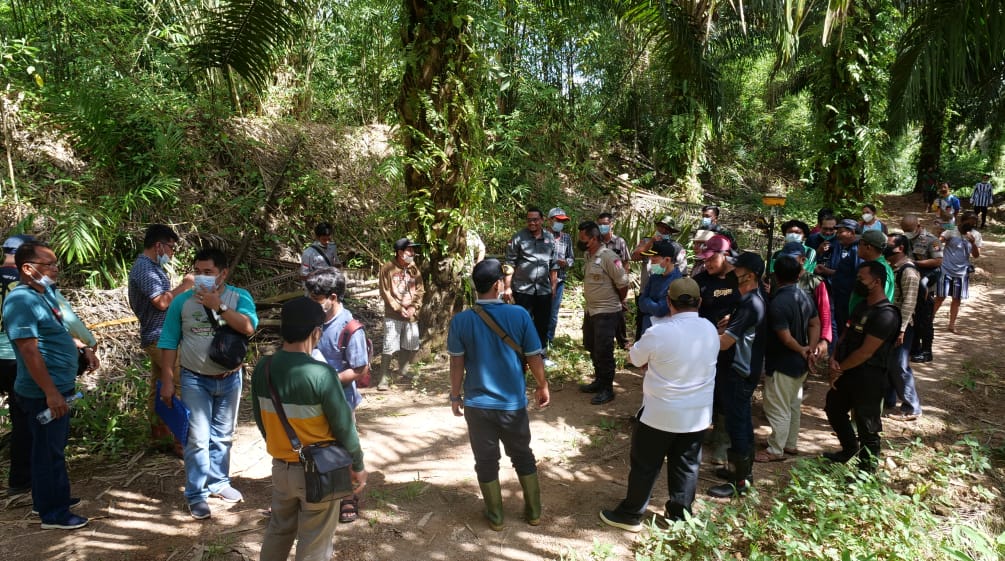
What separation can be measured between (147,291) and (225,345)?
125 centimetres

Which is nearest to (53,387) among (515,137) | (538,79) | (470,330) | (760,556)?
(470,330)

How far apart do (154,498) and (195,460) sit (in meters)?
0.69

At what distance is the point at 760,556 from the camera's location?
3104mm

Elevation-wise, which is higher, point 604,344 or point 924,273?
point 924,273

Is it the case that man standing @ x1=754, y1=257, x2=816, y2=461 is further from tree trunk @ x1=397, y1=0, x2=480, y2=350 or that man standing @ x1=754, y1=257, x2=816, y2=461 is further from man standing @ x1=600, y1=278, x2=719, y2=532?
tree trunk @ x1=397, y1=0, x2=480, y2=350

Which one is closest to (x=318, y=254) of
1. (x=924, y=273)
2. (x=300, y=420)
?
(x=300, y=420)

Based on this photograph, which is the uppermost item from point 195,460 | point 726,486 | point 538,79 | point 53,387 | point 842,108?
point 538,79

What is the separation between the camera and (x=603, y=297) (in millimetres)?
5977

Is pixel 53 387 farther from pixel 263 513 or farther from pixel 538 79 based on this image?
pixel 538 79

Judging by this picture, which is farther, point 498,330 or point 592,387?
point 592,387

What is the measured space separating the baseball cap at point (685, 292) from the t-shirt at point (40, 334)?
389 cm

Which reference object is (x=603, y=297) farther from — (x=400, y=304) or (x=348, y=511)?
(x=348, y=511)

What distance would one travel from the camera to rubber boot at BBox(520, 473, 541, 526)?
3824 millimetres

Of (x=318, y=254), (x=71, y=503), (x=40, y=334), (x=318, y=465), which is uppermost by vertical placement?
(x=318, y=254)
